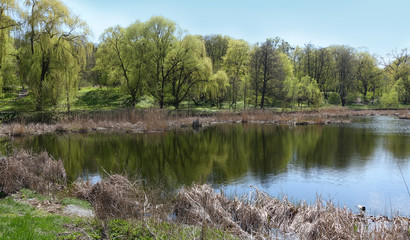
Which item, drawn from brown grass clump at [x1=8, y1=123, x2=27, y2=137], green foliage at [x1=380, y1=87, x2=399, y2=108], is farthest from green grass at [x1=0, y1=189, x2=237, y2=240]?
green foliage at [x1=380, y1=87, x2=399, y2=108]

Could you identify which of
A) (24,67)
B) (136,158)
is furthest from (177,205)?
(24,67)

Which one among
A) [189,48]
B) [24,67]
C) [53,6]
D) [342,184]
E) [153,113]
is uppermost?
[53,6]

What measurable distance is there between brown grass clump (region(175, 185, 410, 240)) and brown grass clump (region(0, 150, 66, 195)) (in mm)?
4615

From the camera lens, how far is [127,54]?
120 feet

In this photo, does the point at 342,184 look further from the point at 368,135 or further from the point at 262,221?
the point at 368,135

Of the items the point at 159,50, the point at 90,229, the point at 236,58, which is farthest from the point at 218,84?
the point at 90,229

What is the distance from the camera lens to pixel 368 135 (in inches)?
950

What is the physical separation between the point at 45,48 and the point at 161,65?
13.2 meters

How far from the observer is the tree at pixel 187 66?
121ft

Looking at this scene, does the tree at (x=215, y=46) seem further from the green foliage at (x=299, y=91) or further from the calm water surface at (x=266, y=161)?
the calm water surface at (x=266, y=161)

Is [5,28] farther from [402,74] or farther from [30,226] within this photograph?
[402,74]

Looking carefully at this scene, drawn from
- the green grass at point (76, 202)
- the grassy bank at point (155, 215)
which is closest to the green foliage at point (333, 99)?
the grassy bank at point (155, 215)

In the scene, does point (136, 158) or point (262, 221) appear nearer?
point (262, 221)

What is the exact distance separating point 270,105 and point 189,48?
66.3 feet
